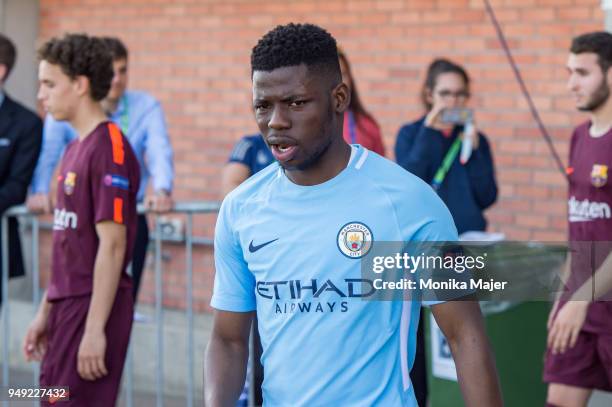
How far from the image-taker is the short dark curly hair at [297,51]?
2770 millimetres

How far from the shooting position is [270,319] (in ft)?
9.33

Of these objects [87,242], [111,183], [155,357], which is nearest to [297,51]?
[111,183]

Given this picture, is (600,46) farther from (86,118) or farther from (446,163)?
(86,118)

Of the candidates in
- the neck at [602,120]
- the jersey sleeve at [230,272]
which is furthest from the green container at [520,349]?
the jersey sleeve at [230,272]

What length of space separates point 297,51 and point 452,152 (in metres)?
3.10

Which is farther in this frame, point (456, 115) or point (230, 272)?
point (456, 115)

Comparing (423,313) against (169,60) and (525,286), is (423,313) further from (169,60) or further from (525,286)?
(169,60)

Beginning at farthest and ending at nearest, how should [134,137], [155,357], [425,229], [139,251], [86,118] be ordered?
1. [155,357]
2. [134,137]
3. [139,251]
4. [86,118]
5. [425,229]

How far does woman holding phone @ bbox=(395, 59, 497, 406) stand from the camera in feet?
18.5

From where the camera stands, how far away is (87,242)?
14.4ft

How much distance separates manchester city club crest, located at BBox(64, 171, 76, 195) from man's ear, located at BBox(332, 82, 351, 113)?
1.89 metres

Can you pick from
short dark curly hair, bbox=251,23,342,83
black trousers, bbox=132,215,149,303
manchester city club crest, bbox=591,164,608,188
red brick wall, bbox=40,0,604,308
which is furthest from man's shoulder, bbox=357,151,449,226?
red brick wall, bbox=40,0,604,308

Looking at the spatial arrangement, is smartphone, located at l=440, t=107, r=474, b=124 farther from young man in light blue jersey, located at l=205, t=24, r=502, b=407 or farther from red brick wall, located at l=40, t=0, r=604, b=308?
young man in light blue jersey, located at l=205, t=24, r=502, b=407

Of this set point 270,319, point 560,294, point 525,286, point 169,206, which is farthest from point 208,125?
point 270,319
